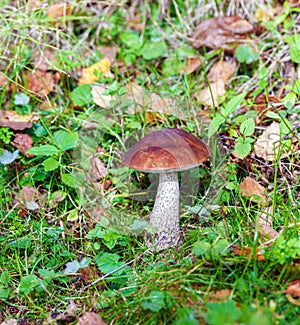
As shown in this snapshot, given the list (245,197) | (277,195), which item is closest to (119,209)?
(245,197)

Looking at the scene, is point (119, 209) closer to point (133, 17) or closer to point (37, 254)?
point (37, 254)

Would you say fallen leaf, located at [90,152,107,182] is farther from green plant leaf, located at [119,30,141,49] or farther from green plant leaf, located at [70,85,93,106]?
green plant leaf, located at [119,30,141,49]

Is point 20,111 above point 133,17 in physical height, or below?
below

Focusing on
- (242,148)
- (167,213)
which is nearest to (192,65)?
(242,148)

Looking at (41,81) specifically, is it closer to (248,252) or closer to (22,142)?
(22,142)

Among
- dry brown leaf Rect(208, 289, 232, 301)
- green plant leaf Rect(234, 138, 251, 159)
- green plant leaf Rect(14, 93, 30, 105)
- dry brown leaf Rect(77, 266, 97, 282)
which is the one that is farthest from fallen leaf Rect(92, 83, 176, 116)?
dry brown leaf Rect(208, 289, 232, 301)

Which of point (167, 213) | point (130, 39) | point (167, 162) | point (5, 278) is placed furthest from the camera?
point (130, 39)
